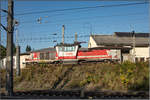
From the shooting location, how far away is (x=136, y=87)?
12.8 meters

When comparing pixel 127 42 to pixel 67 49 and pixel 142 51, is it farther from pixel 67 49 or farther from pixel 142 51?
pixel 67 49

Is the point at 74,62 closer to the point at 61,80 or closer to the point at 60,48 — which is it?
the point at 60,48

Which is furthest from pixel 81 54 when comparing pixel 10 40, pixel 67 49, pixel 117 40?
pixel 117 40

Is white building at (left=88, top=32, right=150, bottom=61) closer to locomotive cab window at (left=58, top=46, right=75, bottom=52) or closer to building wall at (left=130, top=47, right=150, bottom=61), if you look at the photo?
building wall at (left=130, top=47, right=150, bottom=61)

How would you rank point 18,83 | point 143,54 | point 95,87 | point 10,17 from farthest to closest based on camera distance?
point 143,54
point 18,83
point 95,87
point 10,17

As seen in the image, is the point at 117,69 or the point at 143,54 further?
the point at 143,54

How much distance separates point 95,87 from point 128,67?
3347mm

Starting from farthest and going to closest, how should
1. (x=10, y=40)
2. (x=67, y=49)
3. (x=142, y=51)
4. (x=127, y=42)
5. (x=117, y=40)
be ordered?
(x=117, y=40) < (x=127, y=42) < (x=142, y=51) < (x=67, y=49) < (x=10, y=40)

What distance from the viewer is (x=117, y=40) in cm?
3662

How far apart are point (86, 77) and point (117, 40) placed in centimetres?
2254

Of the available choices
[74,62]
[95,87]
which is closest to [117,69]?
[95,87]

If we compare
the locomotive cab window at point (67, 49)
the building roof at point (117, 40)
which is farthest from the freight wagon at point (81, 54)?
the building roof at point (117, 40)

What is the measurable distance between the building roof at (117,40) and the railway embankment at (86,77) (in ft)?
54.9

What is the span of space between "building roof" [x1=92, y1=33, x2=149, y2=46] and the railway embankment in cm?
1673
